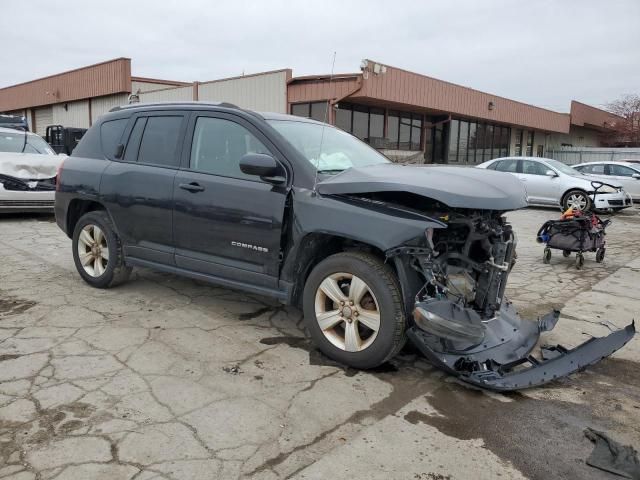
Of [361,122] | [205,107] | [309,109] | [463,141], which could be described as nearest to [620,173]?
[361,122]

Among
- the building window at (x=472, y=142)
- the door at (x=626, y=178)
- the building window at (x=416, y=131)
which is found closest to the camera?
the door at (x=626, y=178)

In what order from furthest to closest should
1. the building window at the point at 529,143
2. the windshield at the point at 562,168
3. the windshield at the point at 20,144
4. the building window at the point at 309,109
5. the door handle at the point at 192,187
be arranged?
the building window at the point at 529,143, the building window at the point at 309,109, the windshield at the point at 562,168, the windshield at the point at 20,144, the door handle at the point at 192,187

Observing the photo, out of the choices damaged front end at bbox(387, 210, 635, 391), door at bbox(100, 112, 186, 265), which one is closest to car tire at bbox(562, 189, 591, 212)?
damaged front end at bbox(387, 210, 635, 391)

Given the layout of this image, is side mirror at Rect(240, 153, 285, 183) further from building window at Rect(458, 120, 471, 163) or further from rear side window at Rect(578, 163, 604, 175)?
building window at Rect(458, 120, 471, 163)

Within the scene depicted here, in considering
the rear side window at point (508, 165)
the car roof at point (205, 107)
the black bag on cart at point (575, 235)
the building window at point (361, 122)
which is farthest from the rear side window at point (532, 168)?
the car roof at point (205, 107)

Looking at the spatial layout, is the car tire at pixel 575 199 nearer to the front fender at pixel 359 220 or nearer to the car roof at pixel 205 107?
the car roof at pixel 205 107

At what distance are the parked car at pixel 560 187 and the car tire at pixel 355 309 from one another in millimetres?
11232

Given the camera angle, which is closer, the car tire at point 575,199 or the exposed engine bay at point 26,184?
the exposed engine bay at point 26,184

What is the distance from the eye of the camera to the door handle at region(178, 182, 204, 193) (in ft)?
13.5

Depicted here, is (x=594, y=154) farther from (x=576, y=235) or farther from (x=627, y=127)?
(x=576, y=235)

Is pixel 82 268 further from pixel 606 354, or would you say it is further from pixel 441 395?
pixel 606 354

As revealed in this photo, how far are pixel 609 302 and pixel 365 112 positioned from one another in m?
17.3

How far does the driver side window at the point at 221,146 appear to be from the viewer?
401cm

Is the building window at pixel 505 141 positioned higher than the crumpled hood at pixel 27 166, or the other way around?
the building window at pixel 505 141
